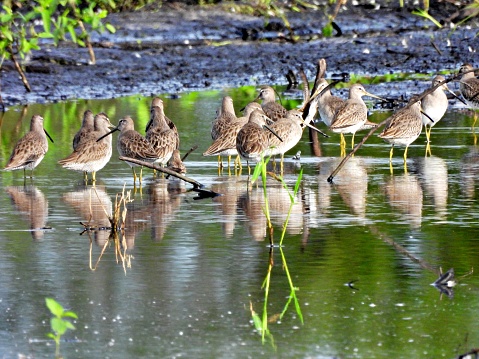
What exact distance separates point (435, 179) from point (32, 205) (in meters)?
4.58

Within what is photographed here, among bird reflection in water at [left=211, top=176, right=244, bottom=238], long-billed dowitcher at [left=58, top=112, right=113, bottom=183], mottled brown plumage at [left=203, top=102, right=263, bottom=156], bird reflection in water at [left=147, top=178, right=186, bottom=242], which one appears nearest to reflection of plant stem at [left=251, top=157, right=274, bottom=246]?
bird reflection in water at [left=211, top=176, right=244, bottom=238]

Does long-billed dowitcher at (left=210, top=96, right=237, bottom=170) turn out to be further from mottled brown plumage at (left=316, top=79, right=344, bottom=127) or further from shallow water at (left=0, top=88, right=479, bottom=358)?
mottled brown plumage at (left=316, top=79, right=344, bottom=127)

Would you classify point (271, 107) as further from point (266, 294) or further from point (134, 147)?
point (266, 294)

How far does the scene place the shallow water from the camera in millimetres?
7059

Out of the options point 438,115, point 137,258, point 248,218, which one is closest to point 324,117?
point 438,115

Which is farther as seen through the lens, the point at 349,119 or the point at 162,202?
the point at 349,119

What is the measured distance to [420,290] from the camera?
26.6 feet

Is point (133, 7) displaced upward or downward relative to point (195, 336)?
upward

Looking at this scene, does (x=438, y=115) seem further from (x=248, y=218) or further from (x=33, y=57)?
(x=33, y=57)

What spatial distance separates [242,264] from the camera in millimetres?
8930

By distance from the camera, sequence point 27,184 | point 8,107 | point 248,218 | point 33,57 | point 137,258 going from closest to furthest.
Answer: point 137,258 < point 248,218 < point 27,184 < point 8,107 < point 33,57

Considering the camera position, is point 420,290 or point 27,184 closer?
point 420,290

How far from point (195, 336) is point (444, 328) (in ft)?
5.09

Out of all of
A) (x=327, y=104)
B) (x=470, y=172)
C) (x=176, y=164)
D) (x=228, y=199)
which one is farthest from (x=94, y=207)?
(x=327, y=104)
